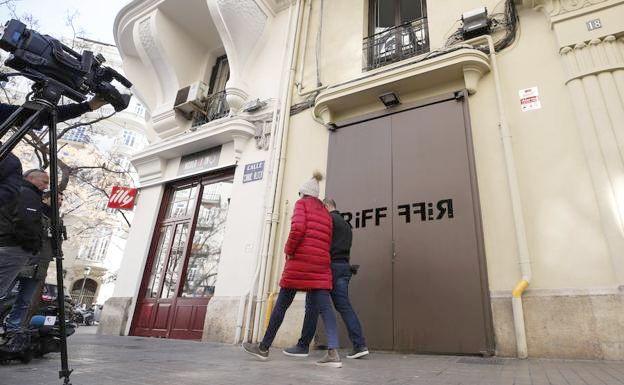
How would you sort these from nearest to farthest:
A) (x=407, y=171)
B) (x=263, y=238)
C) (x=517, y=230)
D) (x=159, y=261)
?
(x=517, y=230) → (x=407, y=171) → (x=263, y=238) → (x=159, y=261)

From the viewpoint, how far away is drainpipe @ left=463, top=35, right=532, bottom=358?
3539 mm

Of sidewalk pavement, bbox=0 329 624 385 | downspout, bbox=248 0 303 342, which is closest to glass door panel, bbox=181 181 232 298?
downspout, bbox=248 0 303 342

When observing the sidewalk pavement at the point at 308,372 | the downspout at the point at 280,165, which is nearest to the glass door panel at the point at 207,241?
the downspout at the point at 280,165

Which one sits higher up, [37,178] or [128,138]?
[128,138]

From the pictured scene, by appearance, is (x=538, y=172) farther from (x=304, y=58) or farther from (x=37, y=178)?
(x=37, y=178)

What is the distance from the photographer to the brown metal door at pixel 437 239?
12.6ft

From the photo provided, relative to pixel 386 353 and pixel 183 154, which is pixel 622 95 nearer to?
→ pixel 386 353

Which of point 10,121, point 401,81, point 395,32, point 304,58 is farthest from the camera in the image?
point 304,58

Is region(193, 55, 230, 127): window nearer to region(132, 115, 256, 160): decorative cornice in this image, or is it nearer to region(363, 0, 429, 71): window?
region(132, 115, 256, 160): decorative cornice

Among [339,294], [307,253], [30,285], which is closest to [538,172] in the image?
[339,294]

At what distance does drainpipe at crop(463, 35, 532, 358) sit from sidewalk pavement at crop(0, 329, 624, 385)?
0.96ft

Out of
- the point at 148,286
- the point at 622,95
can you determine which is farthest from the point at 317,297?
the point at 148,286

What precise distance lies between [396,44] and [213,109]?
405 cm

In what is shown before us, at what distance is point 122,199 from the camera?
8.36 m
